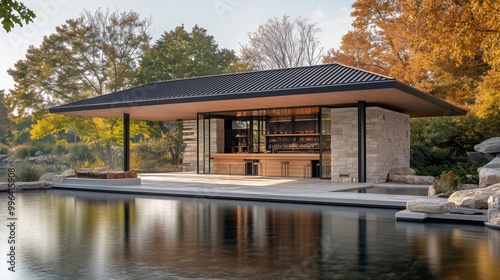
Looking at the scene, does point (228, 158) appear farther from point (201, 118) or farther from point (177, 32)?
point (177, 32)

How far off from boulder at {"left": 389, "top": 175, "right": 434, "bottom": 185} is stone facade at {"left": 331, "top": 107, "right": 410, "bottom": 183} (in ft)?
1.25

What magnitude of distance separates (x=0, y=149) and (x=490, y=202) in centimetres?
4969

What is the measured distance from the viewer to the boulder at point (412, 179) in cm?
1753

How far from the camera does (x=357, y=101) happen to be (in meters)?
17.7

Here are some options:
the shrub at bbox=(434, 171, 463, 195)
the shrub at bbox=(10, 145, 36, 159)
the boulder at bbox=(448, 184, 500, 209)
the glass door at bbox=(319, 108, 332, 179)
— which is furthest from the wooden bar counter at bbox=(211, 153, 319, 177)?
the shrub at bbox=(10, 145, 36, 159)

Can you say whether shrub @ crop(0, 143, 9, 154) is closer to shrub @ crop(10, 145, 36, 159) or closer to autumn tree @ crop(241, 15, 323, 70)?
shrub @ crop(10, 145, 36, 159)

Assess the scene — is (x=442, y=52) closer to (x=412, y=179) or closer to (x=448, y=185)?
(x=412, y=179)

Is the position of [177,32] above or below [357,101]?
above

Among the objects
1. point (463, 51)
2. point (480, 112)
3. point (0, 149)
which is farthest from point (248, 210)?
point (0, 149)

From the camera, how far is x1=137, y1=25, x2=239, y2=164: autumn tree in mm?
35188

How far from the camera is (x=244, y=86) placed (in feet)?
58.3

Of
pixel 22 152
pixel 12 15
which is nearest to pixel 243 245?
pixel 12 15

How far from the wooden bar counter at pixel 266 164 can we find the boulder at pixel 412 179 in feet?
10.1

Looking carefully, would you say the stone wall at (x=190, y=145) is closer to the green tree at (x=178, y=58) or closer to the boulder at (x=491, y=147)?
the green tree at (x=178, y=58)
